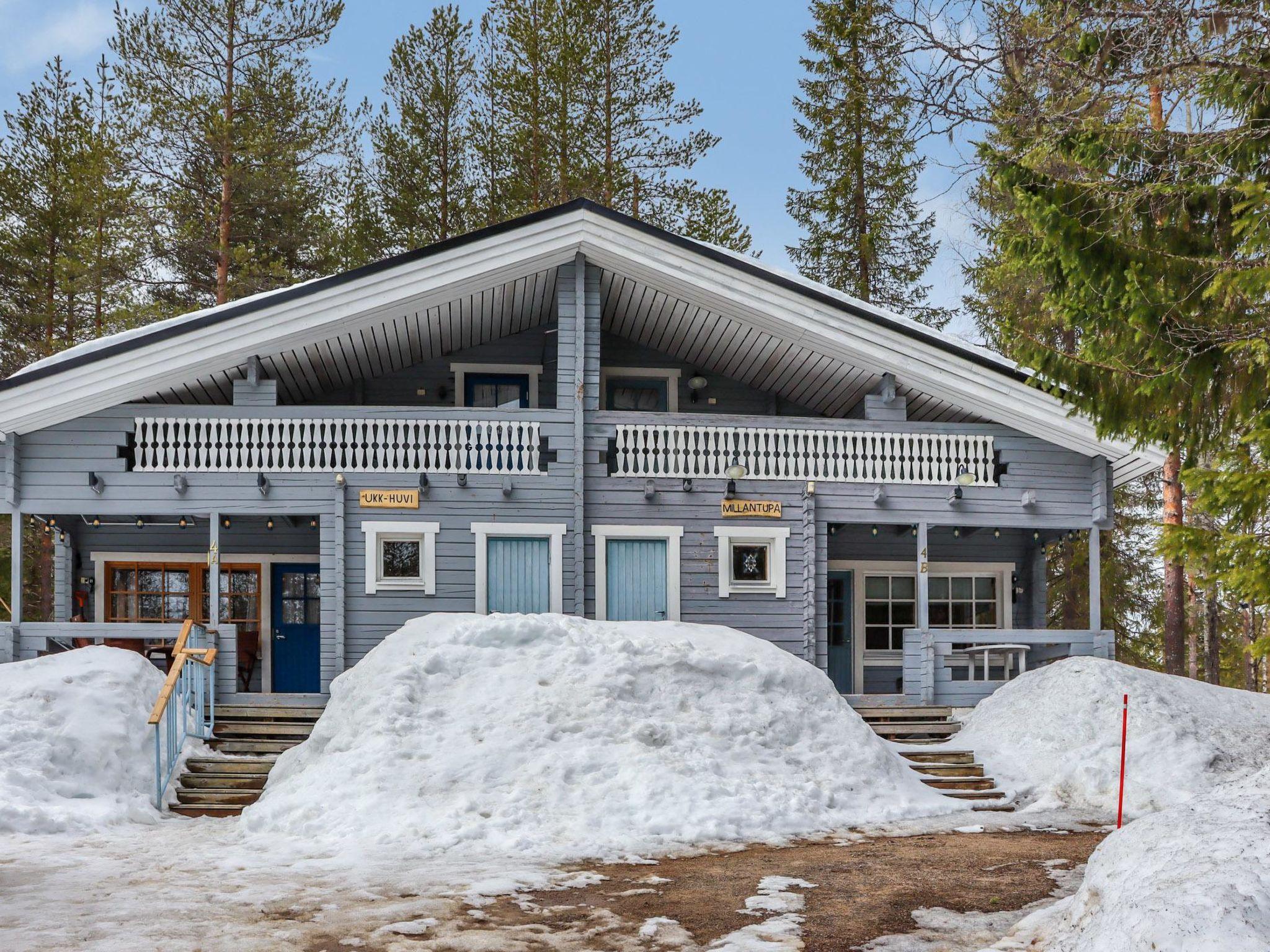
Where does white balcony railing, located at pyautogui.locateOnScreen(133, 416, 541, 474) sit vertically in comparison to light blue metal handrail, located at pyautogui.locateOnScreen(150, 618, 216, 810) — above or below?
above

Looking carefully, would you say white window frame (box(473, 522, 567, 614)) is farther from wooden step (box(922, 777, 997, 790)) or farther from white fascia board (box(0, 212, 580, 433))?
wooden step (box(922, 777, 997, 790))

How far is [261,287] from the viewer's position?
25.9 m

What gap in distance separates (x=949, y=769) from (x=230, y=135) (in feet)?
67.2

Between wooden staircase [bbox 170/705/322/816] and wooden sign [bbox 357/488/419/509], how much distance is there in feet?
9.06

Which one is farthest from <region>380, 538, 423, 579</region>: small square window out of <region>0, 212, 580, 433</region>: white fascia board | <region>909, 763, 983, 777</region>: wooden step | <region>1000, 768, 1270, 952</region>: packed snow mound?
<region>1000, 768, 1270, 952</region>: packed snow mound

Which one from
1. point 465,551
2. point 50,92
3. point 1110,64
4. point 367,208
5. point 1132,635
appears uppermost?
point 50,92

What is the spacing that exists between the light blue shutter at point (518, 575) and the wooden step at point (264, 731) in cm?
302

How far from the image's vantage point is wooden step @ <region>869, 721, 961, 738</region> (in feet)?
46.6

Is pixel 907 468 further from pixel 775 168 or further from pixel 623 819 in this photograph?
pixel 775 168

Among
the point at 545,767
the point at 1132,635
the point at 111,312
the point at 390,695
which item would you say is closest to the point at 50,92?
the point at 111,312

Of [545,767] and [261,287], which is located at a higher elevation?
[261,287]

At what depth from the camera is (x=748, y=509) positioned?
622 inches

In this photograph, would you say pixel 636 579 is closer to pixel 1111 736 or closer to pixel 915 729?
pixel 915 729

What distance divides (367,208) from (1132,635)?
21.8 meters
